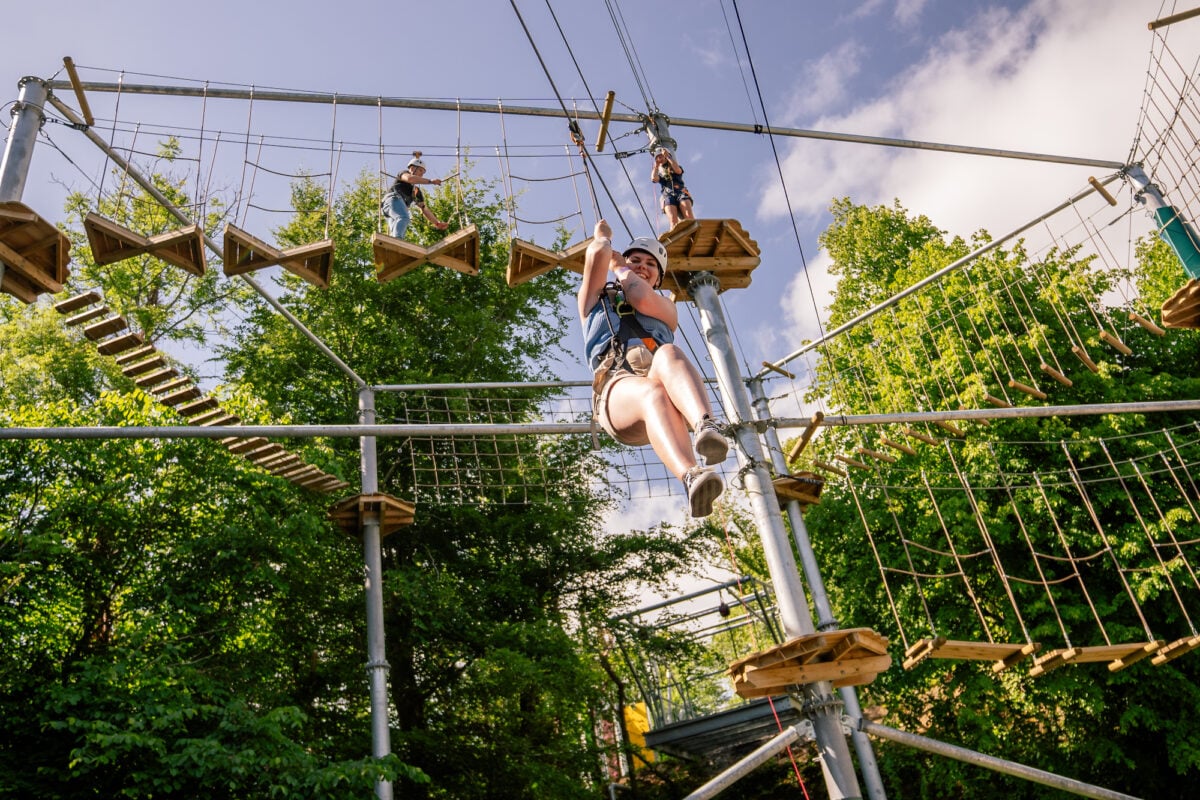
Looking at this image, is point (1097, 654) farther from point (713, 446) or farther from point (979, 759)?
point (713, 446)

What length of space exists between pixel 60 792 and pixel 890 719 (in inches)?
442

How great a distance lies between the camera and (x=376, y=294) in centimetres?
1515

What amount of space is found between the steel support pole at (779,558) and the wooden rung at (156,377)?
4704 mm

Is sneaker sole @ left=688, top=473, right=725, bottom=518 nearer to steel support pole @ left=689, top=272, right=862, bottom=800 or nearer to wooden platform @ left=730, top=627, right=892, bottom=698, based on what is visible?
wooden platform @ left=730, top=627, right=892, bottom=698

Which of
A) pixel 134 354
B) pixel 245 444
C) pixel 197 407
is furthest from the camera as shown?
pixel 245 444

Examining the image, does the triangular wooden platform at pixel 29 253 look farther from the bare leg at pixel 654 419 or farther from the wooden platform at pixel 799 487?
the wooden platform at pixel 799 487

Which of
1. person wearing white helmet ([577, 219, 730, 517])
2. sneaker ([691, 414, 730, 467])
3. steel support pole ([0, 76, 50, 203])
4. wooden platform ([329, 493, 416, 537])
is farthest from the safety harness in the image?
steel support pole ([0, 76, 50, 203])

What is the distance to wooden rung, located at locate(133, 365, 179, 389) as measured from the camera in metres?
7.33

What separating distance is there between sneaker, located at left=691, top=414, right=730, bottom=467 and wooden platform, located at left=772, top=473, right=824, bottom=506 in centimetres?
387

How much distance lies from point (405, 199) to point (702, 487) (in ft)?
17.8

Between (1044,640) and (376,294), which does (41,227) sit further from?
(1044,640)

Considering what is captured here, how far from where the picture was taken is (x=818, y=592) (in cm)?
767

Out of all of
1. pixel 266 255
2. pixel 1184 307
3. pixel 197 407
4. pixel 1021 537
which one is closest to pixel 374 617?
pixel 197 407

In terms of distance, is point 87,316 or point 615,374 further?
point 87,316
